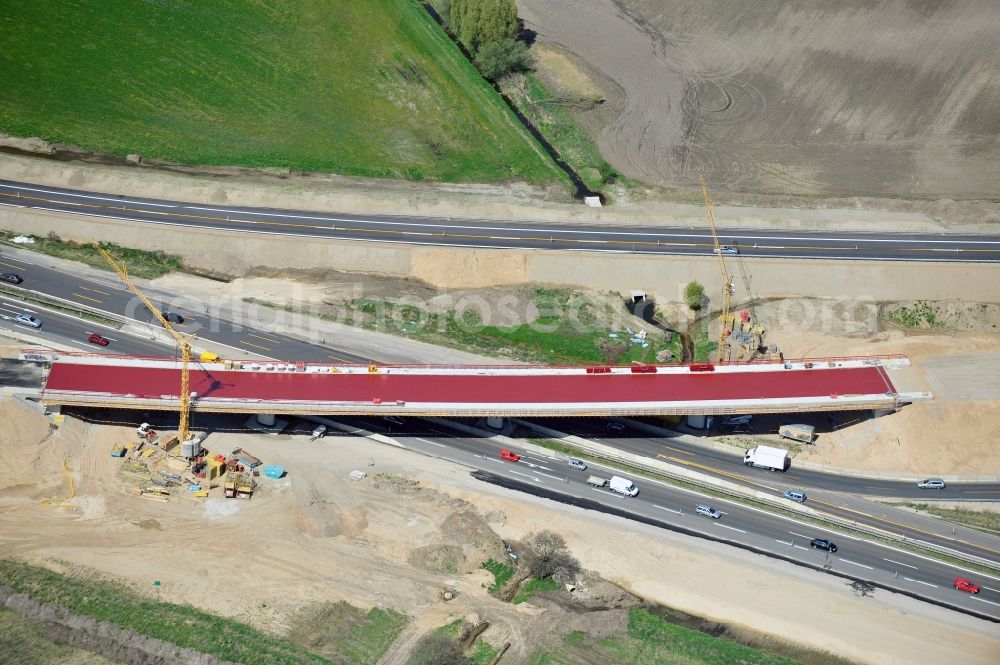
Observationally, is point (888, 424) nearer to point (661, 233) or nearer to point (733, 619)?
point (733, 619)

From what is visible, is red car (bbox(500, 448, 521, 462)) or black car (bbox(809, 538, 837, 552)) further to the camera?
red car (bbox(500, 448, 521, 462))

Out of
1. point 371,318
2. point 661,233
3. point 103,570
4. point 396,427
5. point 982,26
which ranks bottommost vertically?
point 103,570

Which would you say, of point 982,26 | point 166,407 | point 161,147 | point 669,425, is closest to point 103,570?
point 166,407

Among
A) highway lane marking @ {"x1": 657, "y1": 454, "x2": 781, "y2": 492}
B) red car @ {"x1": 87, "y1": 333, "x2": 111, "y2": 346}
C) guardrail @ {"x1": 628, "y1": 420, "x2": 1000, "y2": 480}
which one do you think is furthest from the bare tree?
red car @ {"x1": 87, "y1": 333, "x2": 111, "y2": 346}

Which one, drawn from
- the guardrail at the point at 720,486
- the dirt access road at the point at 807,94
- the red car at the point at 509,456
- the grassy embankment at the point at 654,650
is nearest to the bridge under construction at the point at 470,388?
the red car at the point at 509,456

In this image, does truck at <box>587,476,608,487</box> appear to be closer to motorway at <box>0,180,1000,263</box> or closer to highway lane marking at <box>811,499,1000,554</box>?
highway lane marking at <box>811,499,1000,554</box>

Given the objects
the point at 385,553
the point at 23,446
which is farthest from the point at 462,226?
the point at 23,446

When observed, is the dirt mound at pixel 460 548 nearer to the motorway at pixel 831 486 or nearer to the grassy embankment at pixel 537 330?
the motorway at pixel 831 486
